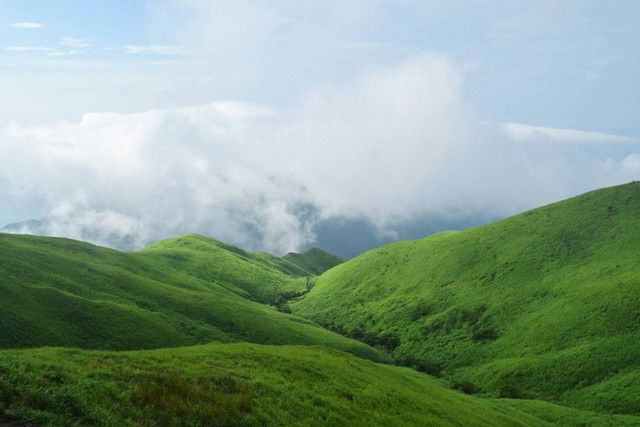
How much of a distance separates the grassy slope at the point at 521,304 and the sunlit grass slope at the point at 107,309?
2288 centimetres

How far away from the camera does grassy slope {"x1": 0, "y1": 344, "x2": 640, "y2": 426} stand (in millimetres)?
17938

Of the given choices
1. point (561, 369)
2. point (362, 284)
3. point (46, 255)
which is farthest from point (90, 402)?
point (362, 284)

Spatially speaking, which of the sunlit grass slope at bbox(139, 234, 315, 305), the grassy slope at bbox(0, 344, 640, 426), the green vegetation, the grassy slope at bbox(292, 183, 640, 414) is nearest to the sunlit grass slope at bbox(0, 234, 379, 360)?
the green vegetation

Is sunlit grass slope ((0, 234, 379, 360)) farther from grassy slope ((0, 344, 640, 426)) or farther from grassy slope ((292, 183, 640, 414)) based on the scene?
grassy slope ((0, 344, 640, 426))

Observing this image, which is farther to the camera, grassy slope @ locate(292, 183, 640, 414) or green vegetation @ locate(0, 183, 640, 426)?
grassy slope @ locate(292, 183, 640, 414)

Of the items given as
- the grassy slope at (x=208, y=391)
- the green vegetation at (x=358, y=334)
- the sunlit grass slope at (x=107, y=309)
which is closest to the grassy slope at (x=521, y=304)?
the green vegetation at (x=358, y=334)

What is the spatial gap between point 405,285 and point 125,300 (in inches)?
3511

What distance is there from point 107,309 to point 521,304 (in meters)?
90.4

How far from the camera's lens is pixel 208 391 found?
23.1 metres

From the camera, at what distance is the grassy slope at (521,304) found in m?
75.6

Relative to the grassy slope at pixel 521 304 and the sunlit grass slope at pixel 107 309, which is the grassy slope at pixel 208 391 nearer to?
the sunlit grass slope at pixel 107 309

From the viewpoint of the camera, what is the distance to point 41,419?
52.4 ft

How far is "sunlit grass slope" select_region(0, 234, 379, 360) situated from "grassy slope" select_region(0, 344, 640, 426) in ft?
82.3

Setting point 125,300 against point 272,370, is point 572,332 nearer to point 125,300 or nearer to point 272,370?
point 272,370
